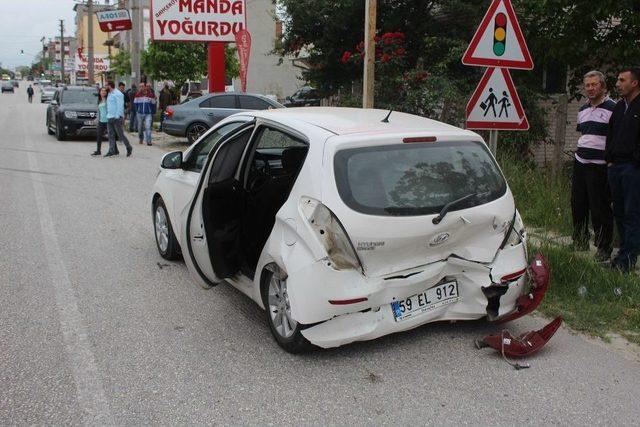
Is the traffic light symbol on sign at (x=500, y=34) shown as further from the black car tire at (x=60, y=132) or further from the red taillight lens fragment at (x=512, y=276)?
the black car tire at (x=60, y=132)

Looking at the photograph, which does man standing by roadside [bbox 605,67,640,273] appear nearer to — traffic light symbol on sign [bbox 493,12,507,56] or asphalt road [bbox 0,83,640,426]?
traffic light symbol on sign [bbox 493,12,507,56]

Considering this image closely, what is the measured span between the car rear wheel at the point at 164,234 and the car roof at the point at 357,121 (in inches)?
74.0

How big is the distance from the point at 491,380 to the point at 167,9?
1805 cm

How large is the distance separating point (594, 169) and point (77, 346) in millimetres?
4776

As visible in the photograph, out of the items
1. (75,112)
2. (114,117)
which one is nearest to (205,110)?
(114,117)

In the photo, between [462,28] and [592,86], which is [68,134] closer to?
[462,28]

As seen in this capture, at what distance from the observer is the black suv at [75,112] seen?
19625 millimetres

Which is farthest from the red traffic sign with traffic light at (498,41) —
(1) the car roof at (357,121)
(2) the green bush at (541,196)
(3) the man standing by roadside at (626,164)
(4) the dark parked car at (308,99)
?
(4) the dark parked car at (308,99)

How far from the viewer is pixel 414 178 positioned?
4.22m

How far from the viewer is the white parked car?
3.93 metres

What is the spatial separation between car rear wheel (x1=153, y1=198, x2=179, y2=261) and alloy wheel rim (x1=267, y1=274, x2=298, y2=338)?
2297 mm

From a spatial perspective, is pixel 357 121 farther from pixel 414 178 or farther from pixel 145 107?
pixel 145 107

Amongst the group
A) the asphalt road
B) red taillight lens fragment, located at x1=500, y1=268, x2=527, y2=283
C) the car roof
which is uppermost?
the car roof

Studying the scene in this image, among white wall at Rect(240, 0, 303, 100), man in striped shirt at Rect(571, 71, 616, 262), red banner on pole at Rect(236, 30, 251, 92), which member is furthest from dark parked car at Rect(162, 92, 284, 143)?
white wall at Rect(240, 0, 303, 100)
